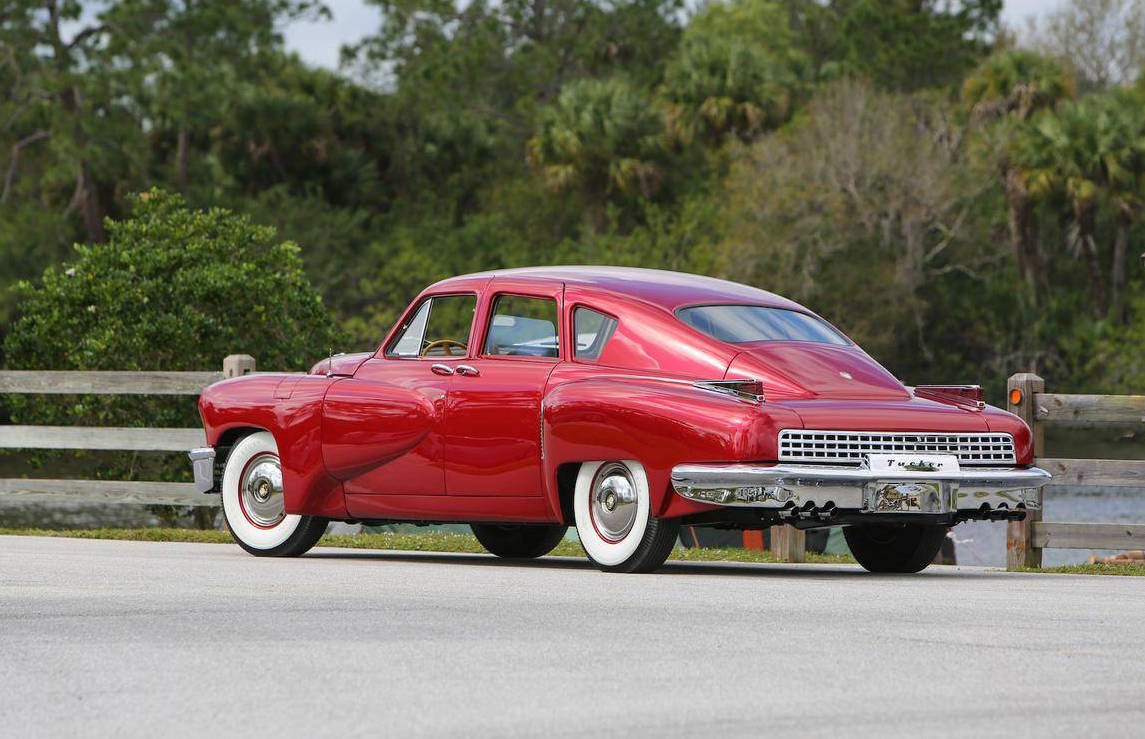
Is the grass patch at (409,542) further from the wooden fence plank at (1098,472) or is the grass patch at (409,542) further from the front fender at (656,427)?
the front fender at (656,427)

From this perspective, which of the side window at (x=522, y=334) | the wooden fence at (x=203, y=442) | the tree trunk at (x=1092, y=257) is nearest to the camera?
the side window at (x=522, y=334)

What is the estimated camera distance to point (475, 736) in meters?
5.48

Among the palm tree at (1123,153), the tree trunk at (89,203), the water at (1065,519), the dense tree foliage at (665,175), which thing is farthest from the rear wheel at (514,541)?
the palm tree at (1123,153)

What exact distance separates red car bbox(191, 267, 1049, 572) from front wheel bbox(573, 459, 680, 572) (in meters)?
0.01

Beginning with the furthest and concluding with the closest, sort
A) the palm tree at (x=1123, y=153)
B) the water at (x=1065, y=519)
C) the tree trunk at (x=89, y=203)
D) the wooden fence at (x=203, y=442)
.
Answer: the tree trunk at (x=89, y=203) → the palm tree at (x=1123, y=153) → the water at (x=1065, y=519) → the wooden fence at (x=203, y=442)

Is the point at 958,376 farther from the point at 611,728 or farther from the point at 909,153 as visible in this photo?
the point at 611,728

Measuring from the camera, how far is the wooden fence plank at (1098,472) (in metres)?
13.3

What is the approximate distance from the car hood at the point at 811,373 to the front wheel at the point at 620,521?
2.57 feet

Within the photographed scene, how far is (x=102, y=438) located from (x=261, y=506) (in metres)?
4.25

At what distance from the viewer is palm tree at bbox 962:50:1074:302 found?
166 feet

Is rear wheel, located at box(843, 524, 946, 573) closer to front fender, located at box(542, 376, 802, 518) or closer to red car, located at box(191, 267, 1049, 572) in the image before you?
red car, located at box(191, 267, 1049, 572)

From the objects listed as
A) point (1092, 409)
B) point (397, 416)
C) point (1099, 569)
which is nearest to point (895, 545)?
point (1099, 569)

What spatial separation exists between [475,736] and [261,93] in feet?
165

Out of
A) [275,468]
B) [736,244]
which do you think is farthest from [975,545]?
[736,244]
